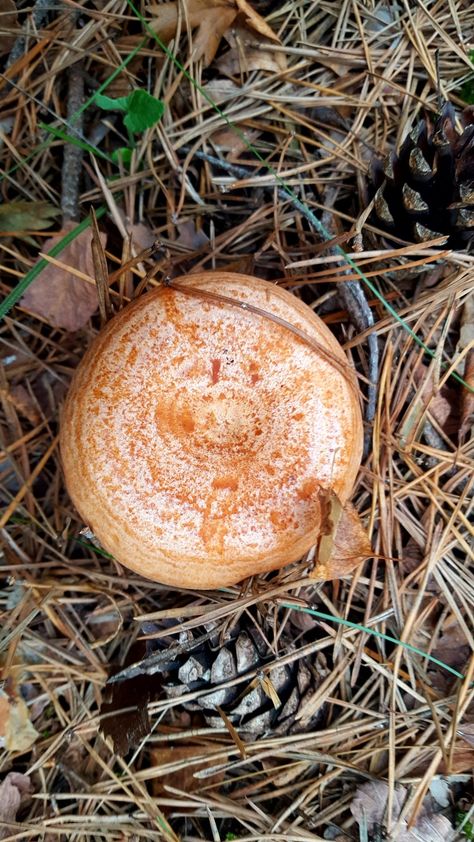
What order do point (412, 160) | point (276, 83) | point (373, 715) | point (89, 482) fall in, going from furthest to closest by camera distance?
1. point (276, 83)
2. point (373, 715)
3. point (412, 160)
4. point (89, 482)

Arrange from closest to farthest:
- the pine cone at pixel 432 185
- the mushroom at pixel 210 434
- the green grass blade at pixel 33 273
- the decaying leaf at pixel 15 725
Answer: the mushroom at pixel 210 434 < the pine cone at pixel 432 185 < the green grass blade at pixel 33 273 < the decaying leaf at pixel 15 725

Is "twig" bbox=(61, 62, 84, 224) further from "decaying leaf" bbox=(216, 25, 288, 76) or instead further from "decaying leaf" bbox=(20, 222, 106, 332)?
"decaying leaf" bbox=(216, 25, 288, 76)

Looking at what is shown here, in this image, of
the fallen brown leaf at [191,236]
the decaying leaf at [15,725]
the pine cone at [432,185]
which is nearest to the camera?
the pine cone at [432,185]

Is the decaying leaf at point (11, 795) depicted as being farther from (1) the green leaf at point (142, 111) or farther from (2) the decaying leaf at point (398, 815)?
(1) the green leaf at point (142, 111)

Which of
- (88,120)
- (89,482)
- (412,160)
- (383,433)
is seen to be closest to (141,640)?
(89,482)

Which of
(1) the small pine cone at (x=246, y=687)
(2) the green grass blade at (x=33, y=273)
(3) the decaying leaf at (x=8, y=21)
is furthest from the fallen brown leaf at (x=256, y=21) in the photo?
(1) the small pine cone at (x=246, y=687)

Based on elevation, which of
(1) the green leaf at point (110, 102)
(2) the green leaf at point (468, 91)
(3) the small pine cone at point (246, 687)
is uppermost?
(1) the green leaf at point (110, 102)

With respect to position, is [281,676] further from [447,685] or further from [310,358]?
[310,358]
